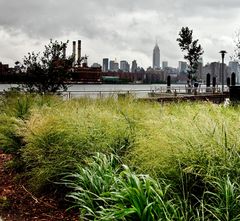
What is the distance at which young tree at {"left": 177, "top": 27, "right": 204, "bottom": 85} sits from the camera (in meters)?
43.8

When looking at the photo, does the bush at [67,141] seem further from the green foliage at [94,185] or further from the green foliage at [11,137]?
the green foliage at [11,137]

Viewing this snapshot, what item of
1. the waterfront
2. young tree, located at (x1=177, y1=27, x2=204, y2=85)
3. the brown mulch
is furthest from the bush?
young tree, located at (x1=177, y1=27, x2=204, y2=85)

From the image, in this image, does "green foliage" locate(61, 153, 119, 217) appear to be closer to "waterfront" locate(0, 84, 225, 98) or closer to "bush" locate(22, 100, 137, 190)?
"bush" locate(22, 100, 137, 190)

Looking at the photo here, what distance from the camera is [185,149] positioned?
3.99m

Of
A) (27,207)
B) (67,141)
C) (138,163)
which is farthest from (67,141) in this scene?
(138,163)

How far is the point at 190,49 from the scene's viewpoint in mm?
43906

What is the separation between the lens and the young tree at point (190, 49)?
144 ft

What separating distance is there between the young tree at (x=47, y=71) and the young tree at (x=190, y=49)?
26.9m

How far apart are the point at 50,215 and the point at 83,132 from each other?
119 centimetres

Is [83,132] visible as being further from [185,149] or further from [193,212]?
[193,212]

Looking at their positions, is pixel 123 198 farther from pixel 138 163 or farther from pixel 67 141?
pixel 67 141

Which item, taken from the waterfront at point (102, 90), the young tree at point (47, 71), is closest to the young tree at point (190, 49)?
the waterfront at point (102, 90)

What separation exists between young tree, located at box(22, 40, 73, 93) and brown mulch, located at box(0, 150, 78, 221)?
12.0m

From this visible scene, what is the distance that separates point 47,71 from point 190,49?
91.8ft
